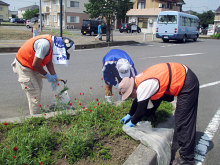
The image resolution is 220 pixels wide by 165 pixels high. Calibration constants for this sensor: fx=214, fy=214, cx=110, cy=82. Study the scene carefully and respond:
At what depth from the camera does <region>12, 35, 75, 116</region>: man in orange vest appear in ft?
10.8

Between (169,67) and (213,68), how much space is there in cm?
729

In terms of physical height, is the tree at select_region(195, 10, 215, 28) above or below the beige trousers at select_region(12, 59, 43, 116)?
above

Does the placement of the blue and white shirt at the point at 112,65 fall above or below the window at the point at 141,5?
below

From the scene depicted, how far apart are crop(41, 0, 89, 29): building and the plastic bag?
140ft

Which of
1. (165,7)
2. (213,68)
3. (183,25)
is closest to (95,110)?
(213,68)

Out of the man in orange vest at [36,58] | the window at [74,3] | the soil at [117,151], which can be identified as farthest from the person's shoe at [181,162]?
the window at [74,3]

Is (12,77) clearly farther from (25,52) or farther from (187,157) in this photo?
(187,157)

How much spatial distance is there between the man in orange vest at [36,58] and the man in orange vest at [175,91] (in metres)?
1.36

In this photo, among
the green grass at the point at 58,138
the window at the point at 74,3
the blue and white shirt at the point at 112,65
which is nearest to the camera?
the green grass at the point at 58,138

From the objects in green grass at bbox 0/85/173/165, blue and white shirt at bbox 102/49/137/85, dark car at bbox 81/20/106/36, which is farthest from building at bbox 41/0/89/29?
green grass at bbox 0/85/173/165

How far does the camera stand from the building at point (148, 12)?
44562 mm

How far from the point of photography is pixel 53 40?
3426mm

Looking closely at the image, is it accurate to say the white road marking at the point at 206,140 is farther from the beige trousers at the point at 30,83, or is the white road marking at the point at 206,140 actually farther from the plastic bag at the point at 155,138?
the beige trousers at the point at 30,83

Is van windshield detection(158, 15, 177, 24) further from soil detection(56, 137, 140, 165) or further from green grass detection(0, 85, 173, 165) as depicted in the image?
soil detection(56, 137, 140, 165)
